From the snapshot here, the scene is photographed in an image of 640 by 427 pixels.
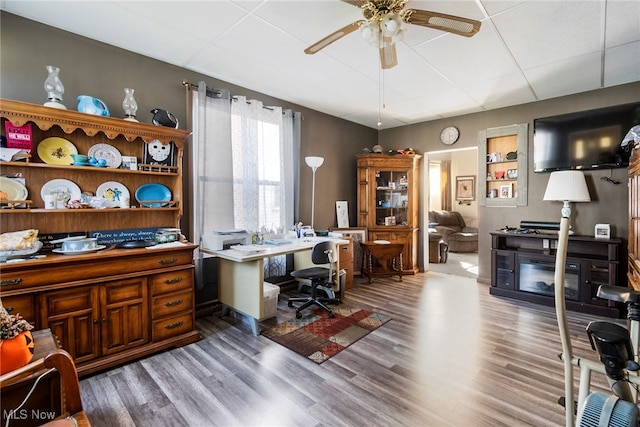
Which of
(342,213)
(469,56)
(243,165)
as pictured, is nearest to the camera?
(469,56)

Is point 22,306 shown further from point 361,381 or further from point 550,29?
A: point 550,29

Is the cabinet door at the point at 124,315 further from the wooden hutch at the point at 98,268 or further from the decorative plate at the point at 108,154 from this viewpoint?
the decorative plate at the point at 108,154

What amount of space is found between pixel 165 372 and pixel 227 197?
175 centimetres

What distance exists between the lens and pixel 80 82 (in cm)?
239

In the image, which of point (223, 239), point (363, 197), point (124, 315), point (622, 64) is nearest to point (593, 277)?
point (622, 64)

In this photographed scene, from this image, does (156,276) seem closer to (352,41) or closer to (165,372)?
(165,372)

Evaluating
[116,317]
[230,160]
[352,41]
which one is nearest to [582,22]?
[352,41]

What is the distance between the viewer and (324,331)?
9.01 ft

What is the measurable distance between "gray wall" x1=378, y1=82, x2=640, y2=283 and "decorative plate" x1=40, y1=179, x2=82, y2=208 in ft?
15.3

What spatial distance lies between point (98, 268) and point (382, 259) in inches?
138

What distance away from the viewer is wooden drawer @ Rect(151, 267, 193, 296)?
7.62 feet

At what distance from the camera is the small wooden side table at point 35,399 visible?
1.23 meters

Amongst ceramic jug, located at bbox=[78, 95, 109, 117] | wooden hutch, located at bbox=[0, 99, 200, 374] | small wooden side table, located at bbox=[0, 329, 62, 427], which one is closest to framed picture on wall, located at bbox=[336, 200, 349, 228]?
wooden hutch, located at bbox=[0, 99, 200, 374]

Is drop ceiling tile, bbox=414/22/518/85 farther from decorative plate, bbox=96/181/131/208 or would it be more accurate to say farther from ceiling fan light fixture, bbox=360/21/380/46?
decorative plate, bbox=96/181/131/208
